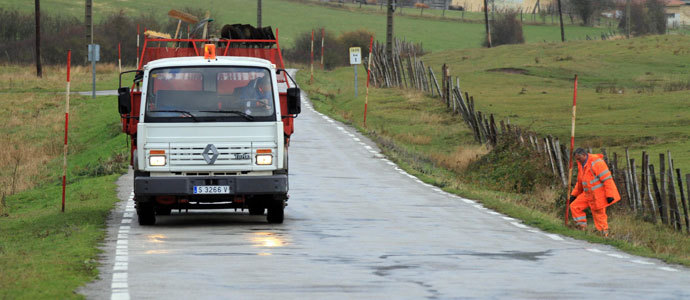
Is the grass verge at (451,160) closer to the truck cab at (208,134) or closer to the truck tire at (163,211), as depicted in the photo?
the truck cab at (208,134)

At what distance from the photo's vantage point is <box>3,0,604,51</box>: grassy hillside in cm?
11894

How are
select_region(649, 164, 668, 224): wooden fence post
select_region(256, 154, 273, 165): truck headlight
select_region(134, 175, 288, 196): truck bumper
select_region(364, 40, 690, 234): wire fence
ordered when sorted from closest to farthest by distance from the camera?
select_region(134, 175, 288, 196): truck bumper → select_region(256, 154, 273, 165): truck headlight → select_region(364, 40, 690, 234): wire fence → select_region(649, 164, 668, 224): wooden fence post

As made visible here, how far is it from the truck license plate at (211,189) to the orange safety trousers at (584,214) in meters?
5.63

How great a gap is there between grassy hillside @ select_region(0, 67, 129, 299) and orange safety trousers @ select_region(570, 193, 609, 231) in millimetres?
7353

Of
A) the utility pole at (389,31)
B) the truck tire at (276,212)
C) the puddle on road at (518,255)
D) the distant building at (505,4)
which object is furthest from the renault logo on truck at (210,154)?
the distant building at (505,4)

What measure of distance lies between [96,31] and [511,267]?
78439 mm

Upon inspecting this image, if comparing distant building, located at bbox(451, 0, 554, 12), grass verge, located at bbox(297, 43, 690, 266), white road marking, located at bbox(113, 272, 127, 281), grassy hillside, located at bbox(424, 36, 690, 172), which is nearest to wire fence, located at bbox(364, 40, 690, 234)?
grass verge, located at bbox(297, 43, 690, 266)

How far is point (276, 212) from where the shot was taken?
17.3 m

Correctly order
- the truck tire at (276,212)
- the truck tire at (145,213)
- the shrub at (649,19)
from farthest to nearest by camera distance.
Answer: the shrub at (649,19) → the truck tire at (276,212) → the truck tire at (145,213)

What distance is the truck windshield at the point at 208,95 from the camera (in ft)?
54.0

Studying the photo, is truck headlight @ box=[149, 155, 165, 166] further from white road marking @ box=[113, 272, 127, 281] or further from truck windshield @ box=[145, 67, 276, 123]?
white road marking @ box=[113, 272, 127, 281]

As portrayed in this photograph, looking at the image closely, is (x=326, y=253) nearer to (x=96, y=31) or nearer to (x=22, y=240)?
(x=22, y=240)

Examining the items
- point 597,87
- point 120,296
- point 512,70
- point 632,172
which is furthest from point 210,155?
point 512,70

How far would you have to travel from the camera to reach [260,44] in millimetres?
20188
